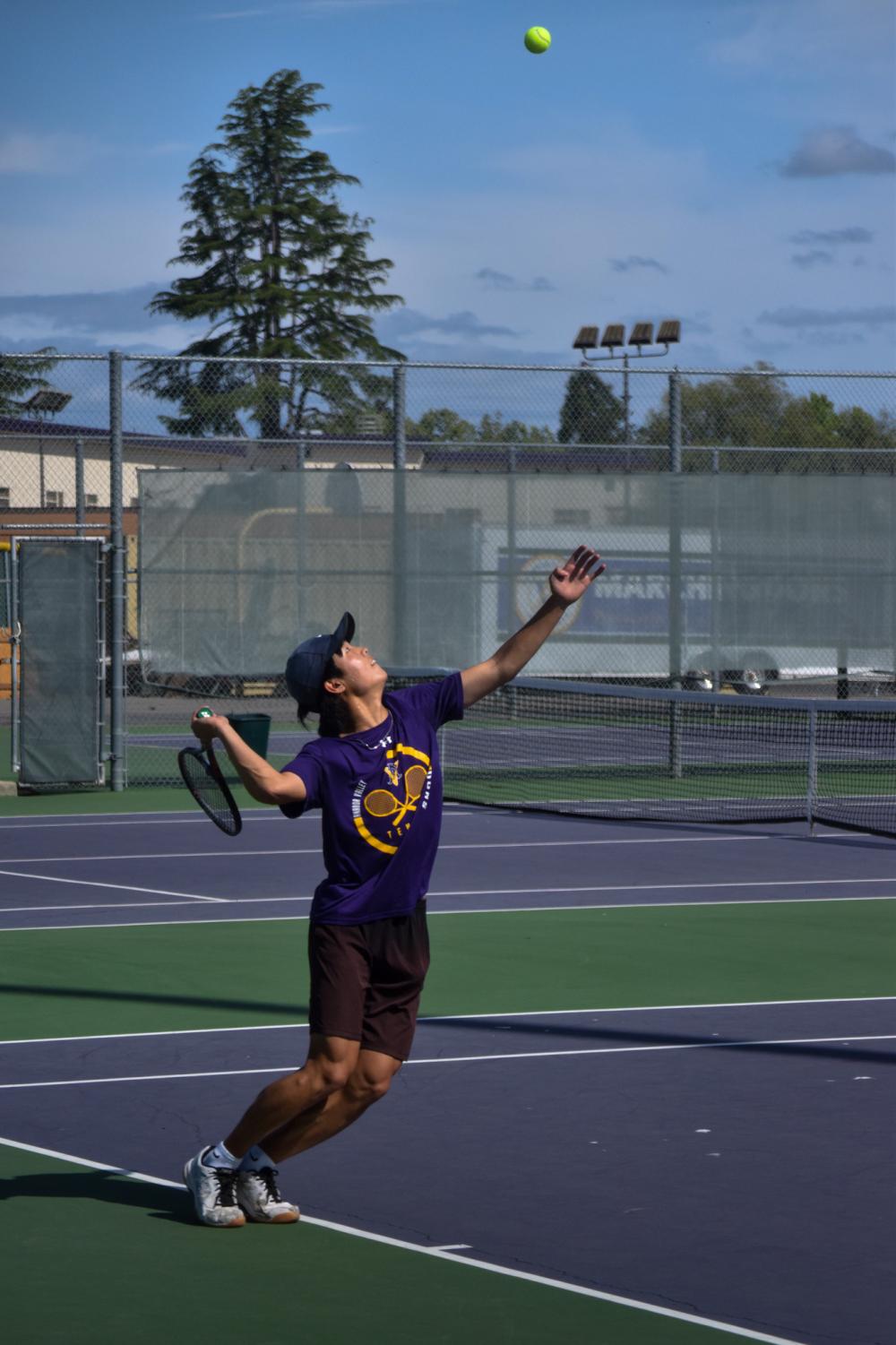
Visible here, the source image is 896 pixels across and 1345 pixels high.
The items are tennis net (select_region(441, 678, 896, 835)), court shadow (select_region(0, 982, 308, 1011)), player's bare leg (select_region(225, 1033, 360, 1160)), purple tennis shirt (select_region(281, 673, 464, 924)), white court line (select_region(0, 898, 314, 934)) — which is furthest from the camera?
tennis net (select_region(441, 678, 896, 835))

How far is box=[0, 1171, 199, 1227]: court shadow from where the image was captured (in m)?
5.93

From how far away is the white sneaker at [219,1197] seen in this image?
18.7 ft

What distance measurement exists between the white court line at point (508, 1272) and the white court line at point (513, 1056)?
3.82 ft

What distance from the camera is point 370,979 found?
5.64 m

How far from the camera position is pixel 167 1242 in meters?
5.59

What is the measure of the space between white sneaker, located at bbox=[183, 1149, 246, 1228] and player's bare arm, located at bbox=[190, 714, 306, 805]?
1.05 meters

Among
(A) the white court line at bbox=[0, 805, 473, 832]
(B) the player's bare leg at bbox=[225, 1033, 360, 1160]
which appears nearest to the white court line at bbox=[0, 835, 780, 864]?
(A) the white court line at bbox=[0, 805, 473, 832]

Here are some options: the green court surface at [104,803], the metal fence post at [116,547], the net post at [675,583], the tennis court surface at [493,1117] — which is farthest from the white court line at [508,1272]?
the net post at [675,583]

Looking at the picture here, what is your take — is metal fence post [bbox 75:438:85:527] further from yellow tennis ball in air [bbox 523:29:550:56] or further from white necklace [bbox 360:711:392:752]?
white necklace [bbox 360:711:392:752]

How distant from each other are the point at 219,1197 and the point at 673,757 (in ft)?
48.7

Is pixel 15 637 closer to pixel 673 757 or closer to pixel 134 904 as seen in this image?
pixel 673 757

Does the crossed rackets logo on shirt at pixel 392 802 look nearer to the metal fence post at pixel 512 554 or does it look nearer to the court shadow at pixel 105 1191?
the court shadow at pixel 105 1191

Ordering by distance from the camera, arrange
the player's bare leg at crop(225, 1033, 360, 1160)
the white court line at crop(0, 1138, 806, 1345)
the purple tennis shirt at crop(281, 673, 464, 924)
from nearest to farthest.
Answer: the white court line at crop(0, 1138, 806, 1345) → the player's bare leg at crop(225, 1033, 360, 1160) → the purple tennis shirt at crop(281, 673, 464, 924)

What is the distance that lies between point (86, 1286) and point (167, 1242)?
416mm
